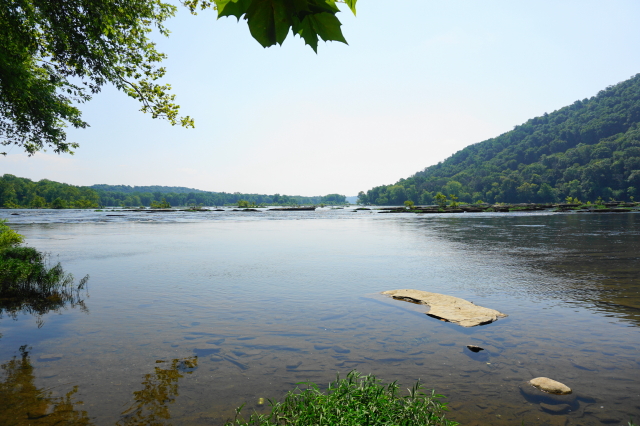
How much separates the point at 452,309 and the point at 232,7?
10.8 meters

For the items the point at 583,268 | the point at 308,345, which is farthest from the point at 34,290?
the point at 583,268

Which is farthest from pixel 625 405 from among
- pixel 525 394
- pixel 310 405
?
pixel 310 405

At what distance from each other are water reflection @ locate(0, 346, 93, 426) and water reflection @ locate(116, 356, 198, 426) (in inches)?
24.7

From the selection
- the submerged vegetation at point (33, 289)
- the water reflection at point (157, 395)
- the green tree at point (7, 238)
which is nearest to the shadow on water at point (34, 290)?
the submerged vegetation at point (33, 289)

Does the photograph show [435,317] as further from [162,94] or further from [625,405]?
[162,94]

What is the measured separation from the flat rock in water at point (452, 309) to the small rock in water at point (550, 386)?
3.09 meters

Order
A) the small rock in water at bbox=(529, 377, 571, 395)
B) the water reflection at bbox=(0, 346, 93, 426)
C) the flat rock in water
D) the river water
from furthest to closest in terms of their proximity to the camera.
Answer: the flat rock in water, the small rock in water at bbox=(529, 377, 571, 395), the river water, the water reflection at bbox=(0, 346, 93, 426)

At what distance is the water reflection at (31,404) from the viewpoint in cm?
521

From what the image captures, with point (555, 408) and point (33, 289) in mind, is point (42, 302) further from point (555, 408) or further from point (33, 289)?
point (555, 408)

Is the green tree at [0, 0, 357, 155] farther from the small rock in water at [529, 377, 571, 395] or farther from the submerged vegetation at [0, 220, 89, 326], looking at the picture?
the small rock in water at [529, 377, 571, 395]

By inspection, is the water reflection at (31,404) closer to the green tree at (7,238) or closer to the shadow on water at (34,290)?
the shadow on water at (34,290)

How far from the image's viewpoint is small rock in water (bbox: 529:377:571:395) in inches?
231

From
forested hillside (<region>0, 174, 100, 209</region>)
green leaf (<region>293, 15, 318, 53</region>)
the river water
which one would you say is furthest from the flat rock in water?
forested hillside (<region>0, 174, 100, 209</region>)

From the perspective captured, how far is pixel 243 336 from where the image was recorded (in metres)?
8.69
